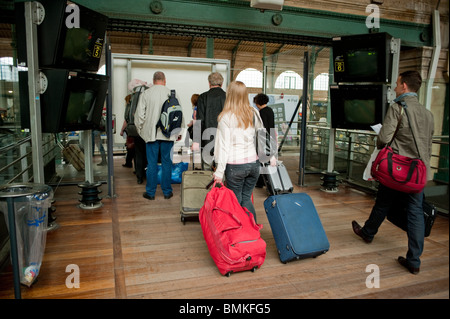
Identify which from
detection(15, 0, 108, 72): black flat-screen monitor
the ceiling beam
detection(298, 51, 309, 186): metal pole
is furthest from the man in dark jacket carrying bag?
the ceiling beam

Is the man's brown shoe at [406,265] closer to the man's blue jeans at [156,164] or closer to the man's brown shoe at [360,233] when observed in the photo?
the man's brown shoe at [360,233]

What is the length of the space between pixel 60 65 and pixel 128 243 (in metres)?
1.92

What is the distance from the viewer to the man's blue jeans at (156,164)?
16.0 ft

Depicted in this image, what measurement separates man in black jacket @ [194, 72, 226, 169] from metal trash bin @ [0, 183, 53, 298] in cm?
220

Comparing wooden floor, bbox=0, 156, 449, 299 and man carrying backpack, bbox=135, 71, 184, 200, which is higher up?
man carrying backpack, bbox=135, 71, 184, 200

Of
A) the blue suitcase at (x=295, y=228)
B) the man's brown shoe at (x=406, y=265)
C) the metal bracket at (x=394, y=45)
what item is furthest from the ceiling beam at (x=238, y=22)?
the man's brown shoe at (x=406, y=265)

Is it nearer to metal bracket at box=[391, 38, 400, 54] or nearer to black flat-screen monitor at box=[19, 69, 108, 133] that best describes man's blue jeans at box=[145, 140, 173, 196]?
black flat-screen monitor at box=[19, 69, 108, 133]

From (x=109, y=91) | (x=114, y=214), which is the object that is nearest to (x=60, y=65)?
(x=109, y=91)

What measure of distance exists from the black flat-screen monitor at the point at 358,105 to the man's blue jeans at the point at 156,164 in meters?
2.58

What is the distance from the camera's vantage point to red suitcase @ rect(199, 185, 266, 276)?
275cm

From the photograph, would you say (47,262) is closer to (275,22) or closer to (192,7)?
(192,7)

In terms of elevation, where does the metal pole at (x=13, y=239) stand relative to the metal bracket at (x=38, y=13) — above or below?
below

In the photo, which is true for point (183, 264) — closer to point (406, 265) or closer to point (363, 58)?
point (406, 265)

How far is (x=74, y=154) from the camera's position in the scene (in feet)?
21.4
